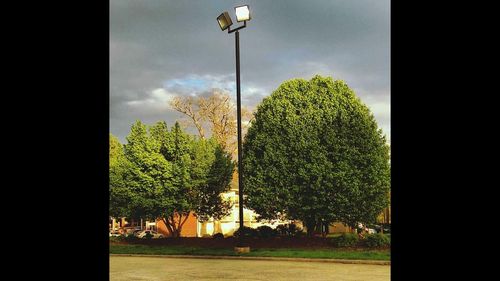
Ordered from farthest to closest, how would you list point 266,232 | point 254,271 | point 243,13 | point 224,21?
point 266,232 → point 224,21 → point 243,13 → point 254,271

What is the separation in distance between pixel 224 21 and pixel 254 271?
31.9ft

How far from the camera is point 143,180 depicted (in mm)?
26391

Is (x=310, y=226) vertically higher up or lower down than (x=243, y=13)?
lower down

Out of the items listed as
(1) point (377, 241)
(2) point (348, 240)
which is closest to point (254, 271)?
(2) point (348, 240)

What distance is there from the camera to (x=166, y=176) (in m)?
26.0

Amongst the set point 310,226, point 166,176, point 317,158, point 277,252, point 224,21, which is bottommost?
point 277,252

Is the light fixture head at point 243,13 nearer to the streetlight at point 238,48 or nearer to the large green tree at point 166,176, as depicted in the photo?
the streetlight at point 238,48

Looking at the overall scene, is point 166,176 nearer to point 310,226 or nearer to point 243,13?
point 310,226

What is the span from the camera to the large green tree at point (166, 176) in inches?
1032

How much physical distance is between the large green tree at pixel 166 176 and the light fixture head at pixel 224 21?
326 inches

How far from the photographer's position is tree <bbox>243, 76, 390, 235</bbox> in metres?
22.8
